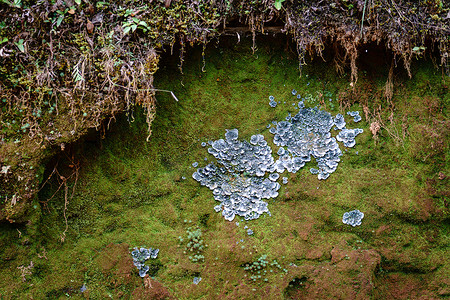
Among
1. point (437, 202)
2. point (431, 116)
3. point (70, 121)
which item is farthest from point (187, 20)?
point (437, 202)

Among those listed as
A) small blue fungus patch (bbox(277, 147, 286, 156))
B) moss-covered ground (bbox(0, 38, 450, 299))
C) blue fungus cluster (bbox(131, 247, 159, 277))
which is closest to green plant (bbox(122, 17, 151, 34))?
moss-covered ground (bbox(0, 38, 450, 299))

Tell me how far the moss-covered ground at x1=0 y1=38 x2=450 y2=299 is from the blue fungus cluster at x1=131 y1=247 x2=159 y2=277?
63mm

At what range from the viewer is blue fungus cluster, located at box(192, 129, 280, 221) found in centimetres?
311

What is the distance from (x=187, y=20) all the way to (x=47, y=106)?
4.47ft

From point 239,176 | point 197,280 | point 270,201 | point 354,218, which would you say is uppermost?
point 239,176

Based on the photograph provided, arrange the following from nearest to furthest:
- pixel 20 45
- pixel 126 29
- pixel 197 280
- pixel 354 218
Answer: pixel 20 45
pixel 126 29
pixel 197 280
pixel 354 218

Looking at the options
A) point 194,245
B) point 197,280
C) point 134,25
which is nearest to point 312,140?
point 194,245

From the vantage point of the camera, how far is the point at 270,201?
3.14 metres

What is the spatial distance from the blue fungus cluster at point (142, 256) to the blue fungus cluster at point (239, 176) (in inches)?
28.2

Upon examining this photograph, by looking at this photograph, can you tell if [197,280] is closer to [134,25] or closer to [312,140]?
[312,140]

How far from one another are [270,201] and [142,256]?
1.32 meters

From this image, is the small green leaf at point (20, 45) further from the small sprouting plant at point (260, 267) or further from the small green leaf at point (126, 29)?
the small sprouting plant at point (260, 267)

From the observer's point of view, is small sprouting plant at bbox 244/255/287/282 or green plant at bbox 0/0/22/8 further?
small sprouting plant at bbox 244/255/287/282

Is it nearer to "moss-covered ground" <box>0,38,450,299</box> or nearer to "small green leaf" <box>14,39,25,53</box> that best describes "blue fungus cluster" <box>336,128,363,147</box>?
"moss-covered ground" <box>0,38,450,299</box>
